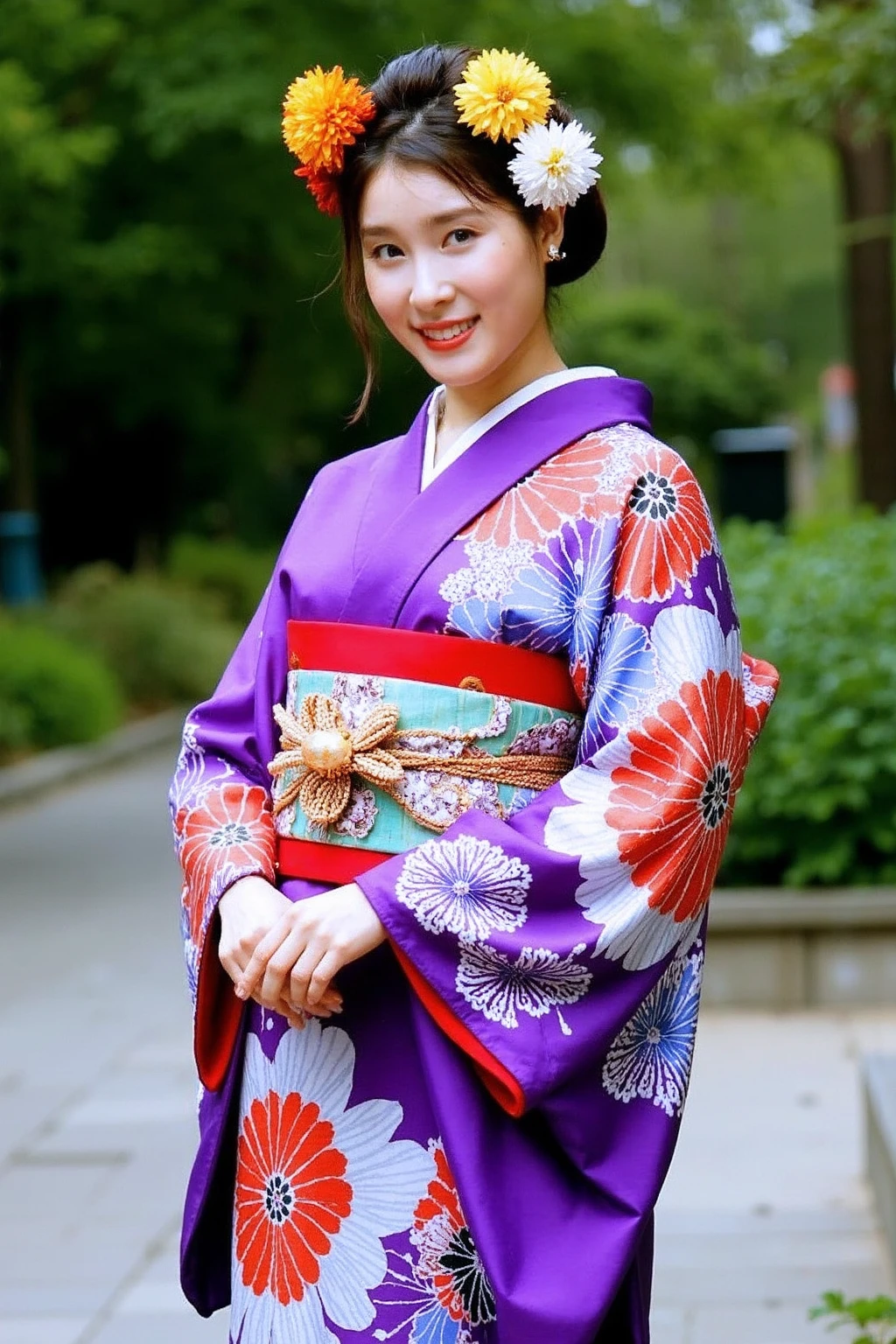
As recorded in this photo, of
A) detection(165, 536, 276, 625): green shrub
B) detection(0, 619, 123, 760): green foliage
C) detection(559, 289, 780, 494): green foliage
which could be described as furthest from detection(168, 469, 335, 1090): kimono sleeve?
detection(559, 289, 780, 494): green foliage

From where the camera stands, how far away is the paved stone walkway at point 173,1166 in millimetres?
3791

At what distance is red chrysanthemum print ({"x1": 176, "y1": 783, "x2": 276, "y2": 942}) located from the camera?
2.23 m

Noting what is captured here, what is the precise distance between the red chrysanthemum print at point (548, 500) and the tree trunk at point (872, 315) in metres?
11.7

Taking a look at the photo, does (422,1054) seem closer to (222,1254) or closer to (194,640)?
(222,1254)

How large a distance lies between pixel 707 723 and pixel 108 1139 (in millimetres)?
3313

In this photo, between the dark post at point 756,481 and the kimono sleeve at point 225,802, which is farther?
the dark post at point 756,481

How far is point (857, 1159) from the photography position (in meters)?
4.58

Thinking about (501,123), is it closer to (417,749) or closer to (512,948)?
(417,749)

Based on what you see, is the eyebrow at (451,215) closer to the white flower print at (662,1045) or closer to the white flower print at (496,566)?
the white flower print at (496,566)

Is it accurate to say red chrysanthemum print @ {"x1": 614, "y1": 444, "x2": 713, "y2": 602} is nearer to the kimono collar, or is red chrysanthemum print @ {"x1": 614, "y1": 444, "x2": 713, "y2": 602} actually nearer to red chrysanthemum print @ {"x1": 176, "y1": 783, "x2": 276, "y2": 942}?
the kimono collar

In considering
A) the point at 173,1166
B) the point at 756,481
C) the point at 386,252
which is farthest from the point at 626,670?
the point at 756,481

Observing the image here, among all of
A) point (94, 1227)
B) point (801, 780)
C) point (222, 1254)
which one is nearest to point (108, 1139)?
point (94, 1227)

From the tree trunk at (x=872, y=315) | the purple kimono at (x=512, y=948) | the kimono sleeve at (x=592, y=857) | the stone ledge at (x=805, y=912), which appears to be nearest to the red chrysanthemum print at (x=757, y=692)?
the purple kimono at (x=512, y=948)

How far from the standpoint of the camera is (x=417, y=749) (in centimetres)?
217
